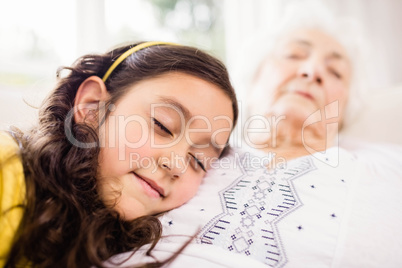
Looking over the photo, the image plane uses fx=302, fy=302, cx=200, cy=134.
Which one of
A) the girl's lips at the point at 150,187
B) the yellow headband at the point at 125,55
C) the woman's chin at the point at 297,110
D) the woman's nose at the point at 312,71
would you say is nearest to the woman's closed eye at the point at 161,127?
the girl's lips at the point at 150,187

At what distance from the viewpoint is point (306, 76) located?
1.17 meters

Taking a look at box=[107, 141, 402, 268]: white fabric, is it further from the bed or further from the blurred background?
the blurred background

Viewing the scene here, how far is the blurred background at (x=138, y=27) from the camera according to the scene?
5.34ft

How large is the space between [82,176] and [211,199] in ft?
0.99

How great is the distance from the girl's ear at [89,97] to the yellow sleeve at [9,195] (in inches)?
8.8

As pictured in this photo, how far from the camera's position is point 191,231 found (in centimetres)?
66

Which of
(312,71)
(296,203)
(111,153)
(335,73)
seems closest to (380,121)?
(335,73)

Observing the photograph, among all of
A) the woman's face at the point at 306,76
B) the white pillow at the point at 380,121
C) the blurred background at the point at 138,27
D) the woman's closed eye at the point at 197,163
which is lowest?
the woman's closed eye at the point at 197,163

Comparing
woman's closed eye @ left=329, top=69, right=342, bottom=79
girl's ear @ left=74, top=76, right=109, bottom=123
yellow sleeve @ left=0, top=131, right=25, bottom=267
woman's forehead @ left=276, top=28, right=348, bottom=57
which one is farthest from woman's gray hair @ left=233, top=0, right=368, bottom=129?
yellow sleeve @ left=0, top=131, right=25, bottom=267

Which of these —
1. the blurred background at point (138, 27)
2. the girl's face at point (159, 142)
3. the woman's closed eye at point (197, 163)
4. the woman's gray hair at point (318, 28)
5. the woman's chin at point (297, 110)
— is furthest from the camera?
the blurred background at point (138, 27)

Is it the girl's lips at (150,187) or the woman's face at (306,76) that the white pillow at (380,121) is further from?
the girl's lips at (150,187)

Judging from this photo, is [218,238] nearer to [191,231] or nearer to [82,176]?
[191,231]

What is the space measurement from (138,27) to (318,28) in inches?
44.9

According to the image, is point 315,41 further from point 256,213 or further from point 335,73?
point 256,213
